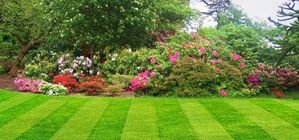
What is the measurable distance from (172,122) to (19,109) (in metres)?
4.32

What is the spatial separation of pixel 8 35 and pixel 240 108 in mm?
14565

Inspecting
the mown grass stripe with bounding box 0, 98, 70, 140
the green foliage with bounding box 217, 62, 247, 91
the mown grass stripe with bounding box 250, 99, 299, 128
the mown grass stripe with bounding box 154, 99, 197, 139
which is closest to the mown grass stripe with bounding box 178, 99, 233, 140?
the mown grass stripe with bounding box 154, 99, 197, 139

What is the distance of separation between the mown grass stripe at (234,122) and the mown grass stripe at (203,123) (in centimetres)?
15

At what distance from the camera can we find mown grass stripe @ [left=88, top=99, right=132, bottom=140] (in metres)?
5.96

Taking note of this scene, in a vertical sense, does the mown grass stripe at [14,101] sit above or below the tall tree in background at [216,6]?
below

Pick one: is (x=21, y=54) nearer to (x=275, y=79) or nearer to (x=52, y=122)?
(x=52, y=122)

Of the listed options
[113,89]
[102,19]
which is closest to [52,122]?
[113,89]

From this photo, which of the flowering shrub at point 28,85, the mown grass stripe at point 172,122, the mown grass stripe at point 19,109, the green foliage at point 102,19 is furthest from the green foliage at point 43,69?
the mown grass stripe at point 172,122

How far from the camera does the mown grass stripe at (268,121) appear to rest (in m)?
6.00

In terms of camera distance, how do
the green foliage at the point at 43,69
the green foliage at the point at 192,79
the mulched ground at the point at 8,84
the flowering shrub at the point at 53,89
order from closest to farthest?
the green foliage at the point at 192,79, the flowering shrub at the point at 53,89, the mulched ground at the point at 8,84, the green foliage at the point at 43,69

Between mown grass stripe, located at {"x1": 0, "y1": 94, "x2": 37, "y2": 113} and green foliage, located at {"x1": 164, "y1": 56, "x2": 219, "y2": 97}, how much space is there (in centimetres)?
463

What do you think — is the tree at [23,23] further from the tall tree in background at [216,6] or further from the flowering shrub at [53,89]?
the tall tree in background at [216,6]

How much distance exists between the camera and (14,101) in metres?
8.80

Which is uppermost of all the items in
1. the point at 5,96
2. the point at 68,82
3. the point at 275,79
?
the point at 275,79
